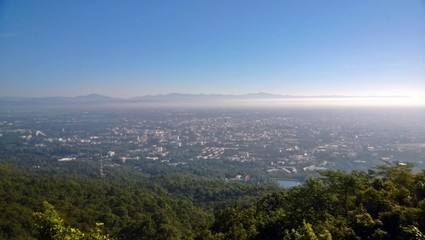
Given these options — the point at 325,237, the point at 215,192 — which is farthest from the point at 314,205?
the point at 215,192

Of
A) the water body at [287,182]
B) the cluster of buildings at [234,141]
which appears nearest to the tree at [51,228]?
the water body at [287,182]

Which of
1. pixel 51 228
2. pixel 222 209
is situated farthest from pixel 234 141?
pixel 51 228

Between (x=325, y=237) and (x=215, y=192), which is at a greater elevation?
(x=325, y=237)

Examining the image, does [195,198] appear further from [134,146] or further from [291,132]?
[291,132]

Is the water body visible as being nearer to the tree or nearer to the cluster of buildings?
the cluster of buildings

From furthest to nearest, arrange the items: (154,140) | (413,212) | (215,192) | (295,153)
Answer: (154,140), (295,153), (215,192), (413,212)

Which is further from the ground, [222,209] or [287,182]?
[222,209]

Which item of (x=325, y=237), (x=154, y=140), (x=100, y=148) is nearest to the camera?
(x=325, y=237)

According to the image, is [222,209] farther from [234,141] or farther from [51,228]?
[234,141]

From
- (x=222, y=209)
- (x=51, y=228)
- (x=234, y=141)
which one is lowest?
(x=234, y=141)

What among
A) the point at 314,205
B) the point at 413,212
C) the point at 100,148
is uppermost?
the point at 413,212
